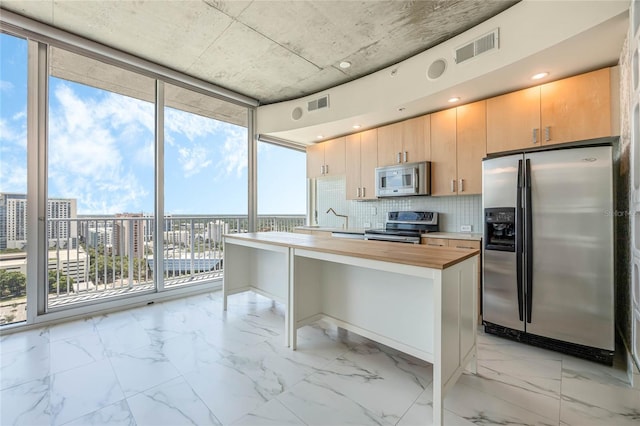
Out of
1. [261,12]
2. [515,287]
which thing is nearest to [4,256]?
[261,12]

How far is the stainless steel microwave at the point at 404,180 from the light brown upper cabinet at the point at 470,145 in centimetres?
36

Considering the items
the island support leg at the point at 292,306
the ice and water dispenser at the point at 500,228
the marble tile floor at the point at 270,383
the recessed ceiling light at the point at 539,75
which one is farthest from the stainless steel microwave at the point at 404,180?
the island support leg at the point at 292,306

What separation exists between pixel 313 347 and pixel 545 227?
6.86 feet

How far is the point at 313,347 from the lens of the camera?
2160 millimetres

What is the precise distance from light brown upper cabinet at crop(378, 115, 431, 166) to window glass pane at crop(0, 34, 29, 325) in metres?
3.85

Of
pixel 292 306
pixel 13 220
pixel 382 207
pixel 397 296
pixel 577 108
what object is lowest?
pixel 292 306

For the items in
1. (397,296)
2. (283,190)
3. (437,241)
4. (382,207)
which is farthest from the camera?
(283,190)

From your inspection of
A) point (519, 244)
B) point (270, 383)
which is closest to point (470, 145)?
point (519, 244)

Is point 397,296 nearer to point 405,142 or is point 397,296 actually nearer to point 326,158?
point 405,142

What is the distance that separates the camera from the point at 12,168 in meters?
2.48

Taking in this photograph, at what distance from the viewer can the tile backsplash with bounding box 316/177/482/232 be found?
3.25 meters

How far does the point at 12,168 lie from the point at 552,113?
16.2ft

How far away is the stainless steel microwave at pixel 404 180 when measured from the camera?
325 cm

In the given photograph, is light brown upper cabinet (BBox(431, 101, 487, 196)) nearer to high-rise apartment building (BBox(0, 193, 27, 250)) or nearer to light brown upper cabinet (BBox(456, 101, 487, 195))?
light brown upper cabinet (BBox(456, 101, 487, 195))
